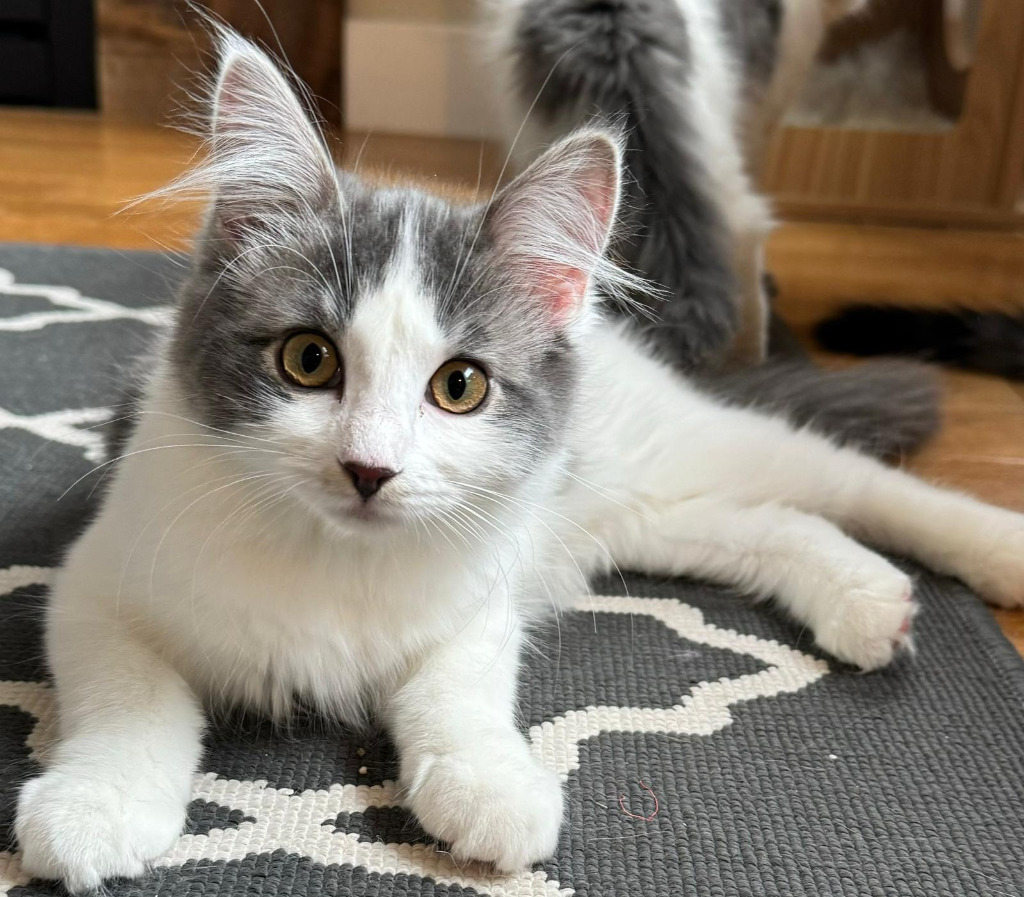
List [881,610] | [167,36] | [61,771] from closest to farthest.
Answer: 1. [61,771]
2. [881,610]
3. [167,36]

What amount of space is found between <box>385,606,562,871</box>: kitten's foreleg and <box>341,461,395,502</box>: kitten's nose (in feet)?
0.84

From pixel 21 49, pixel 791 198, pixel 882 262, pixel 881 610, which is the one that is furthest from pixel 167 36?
pixel 881 610

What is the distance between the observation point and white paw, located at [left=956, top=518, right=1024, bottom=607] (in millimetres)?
1396

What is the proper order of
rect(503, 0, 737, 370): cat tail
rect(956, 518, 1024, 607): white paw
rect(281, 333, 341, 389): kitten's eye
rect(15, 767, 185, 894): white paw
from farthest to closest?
rect(503, 0, 737, 370): cat tail → rect(956, 518, 1024, 607): white paw → rect(281, 333, 341, 389): kitten's eye → rect(15, 767, 185, 894): white paw

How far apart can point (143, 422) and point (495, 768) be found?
54cm

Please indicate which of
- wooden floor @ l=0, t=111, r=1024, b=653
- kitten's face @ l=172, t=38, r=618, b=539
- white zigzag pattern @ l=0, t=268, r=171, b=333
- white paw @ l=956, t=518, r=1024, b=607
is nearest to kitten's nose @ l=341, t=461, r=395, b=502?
kitten's face @ l=172, t=38, r=618, b=539

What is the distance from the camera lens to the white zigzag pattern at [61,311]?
214cm

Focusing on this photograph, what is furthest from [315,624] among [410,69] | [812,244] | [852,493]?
[410,69]

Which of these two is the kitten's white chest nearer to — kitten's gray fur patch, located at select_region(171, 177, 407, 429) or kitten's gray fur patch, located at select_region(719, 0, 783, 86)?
kitten's gray fur patch, located at select_region(171, 177, 407, 429)

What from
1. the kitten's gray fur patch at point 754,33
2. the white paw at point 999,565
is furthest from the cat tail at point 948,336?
the white paw at point 999,565

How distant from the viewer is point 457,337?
38.4 inches

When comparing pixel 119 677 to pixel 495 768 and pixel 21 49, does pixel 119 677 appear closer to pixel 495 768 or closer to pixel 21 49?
pixel 495 768

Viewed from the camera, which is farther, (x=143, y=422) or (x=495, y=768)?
(x=143, y=422)

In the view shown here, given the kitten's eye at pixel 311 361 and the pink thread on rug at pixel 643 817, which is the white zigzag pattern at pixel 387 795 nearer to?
the pink thread on rug at pixel 643 817
